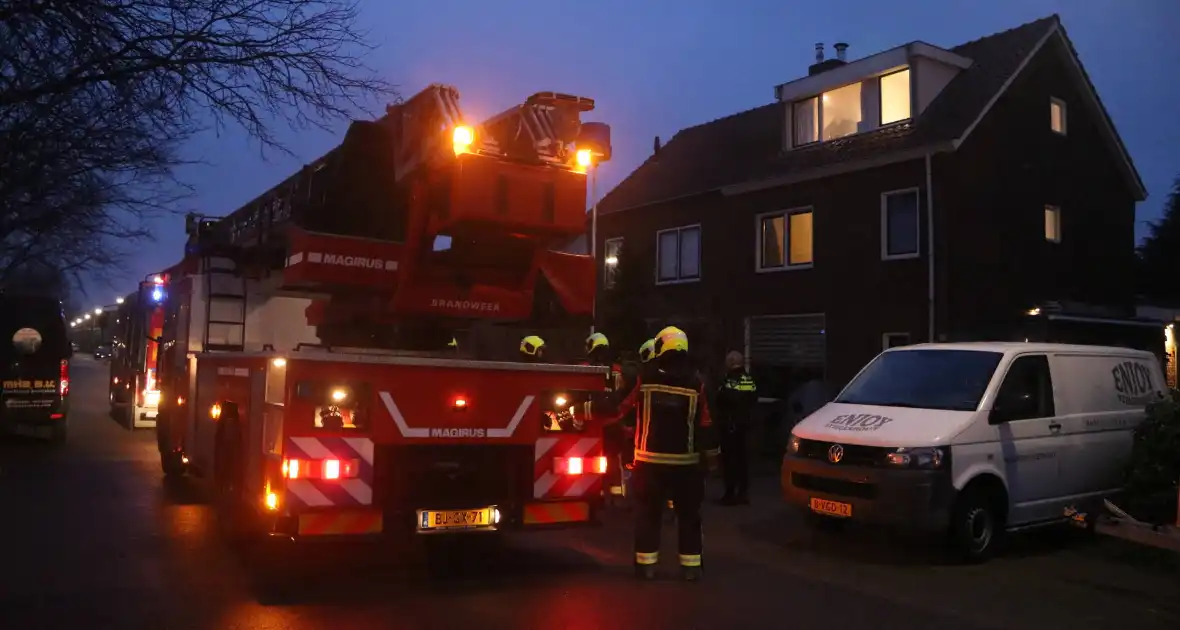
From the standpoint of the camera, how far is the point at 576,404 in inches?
306

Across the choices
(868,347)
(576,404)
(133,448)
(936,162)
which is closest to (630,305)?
(868,347)

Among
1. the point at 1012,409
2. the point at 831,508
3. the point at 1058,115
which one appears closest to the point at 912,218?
the point at 1058,115

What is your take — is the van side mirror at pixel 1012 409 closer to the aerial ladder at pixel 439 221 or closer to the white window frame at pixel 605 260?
the aerial ladder at pixel 439 221

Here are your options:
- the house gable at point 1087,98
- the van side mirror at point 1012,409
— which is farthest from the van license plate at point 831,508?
the house gable at point 1087,98

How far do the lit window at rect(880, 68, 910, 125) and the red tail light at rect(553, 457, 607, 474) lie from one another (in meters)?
14.2

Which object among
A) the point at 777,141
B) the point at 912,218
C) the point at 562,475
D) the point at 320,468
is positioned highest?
the point at 777,141

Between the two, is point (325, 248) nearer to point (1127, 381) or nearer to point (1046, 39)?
point (1127, 381)

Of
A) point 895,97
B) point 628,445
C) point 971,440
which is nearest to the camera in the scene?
point 971,440

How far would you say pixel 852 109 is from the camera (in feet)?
67.5

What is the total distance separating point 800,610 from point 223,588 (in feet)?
13.3

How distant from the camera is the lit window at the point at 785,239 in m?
20.6

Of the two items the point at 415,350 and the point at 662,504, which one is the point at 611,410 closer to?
the point at 662,504

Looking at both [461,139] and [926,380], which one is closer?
[461,139]

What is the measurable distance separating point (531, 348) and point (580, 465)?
3.25 m
